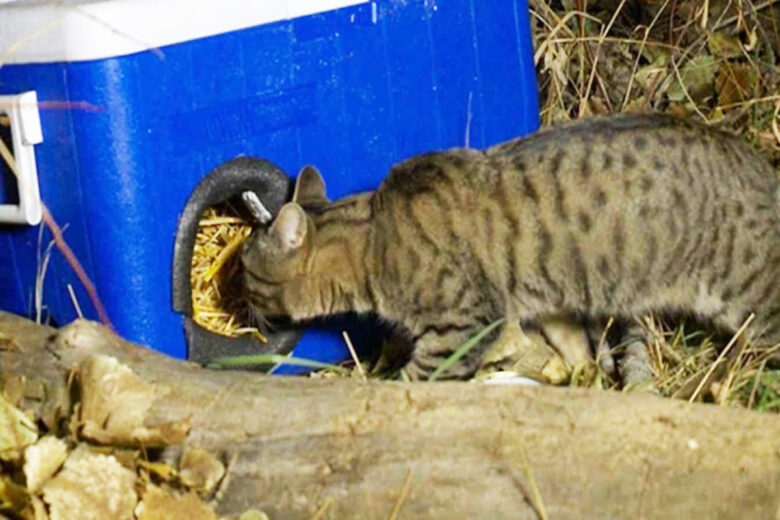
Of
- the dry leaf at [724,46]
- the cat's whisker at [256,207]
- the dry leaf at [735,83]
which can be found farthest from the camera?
the dry leaf at [724,46]

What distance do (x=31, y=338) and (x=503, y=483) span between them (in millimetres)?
1125

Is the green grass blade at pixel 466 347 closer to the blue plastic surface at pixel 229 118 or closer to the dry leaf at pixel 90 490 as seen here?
the blue plastic surface at pixel 229 118

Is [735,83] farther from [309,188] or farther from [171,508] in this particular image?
[171,508]

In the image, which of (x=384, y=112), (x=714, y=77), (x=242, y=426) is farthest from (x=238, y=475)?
(x=714, y=77)

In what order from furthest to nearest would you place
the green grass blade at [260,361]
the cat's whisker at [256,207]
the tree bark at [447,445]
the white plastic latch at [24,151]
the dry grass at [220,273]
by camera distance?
the dry grass at [220,273] → the cat's whisker at [256,207] → the white plastic latch at [24,151] → the green grass blade at [260,361] → the tree bark at [447,445]

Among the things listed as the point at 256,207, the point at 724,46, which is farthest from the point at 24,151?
the point at 724,46

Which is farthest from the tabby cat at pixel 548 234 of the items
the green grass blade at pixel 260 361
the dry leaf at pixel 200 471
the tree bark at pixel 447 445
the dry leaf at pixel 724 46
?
the dry leaf at pixel 724 46

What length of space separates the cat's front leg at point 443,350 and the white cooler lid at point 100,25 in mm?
925

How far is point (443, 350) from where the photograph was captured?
11.1 ft

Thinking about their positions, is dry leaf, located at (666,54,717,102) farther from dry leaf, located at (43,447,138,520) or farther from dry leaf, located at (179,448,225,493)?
dry leaf, located at (43,447,138,520)

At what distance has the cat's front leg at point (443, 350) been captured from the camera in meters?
3.37

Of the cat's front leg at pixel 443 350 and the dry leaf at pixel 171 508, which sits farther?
the cat's front leg at pixel 443 350

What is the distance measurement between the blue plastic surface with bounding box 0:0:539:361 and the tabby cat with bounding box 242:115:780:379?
0.20m

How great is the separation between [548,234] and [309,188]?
2.07ft
